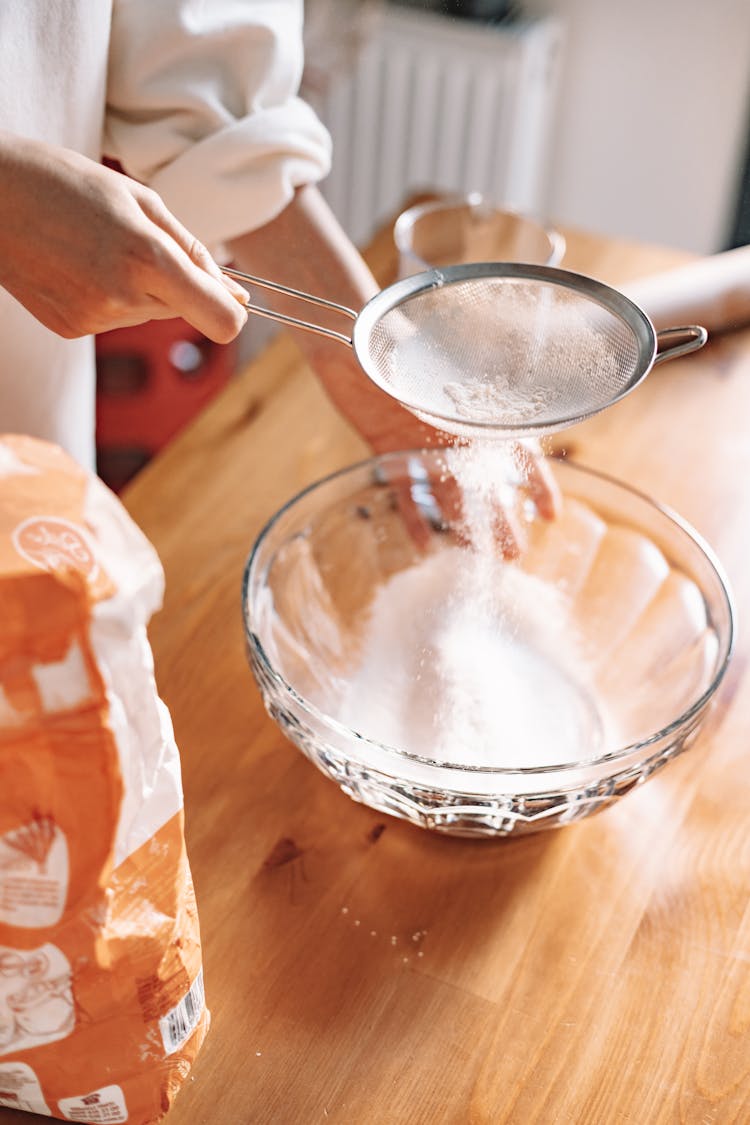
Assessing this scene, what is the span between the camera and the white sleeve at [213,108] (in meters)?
0.80

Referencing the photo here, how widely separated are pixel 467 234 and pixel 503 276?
0.48 meters

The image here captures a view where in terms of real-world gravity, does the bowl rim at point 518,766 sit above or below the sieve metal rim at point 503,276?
below

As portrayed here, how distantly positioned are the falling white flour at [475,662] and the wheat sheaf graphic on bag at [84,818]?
0.78ft

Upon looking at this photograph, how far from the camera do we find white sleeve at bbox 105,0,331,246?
0.80 m

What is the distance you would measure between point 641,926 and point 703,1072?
0.29ft

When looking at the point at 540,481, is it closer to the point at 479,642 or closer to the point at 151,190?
the point at 479,642

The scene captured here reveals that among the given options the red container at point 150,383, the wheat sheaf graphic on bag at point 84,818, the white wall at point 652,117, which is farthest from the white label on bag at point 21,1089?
the white wall at point 652,117

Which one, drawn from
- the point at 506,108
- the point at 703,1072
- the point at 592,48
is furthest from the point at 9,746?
the point at 592,48

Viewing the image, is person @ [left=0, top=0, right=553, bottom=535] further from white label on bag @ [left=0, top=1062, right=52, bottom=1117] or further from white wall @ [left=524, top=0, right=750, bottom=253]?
white wall @ [left=524, top=0, right=750, bottom=253]

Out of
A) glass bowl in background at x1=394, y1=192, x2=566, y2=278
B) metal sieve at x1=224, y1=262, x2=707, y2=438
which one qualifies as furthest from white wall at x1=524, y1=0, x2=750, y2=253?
metal sieve at x1=224, y1=262, x2=707, y2=438

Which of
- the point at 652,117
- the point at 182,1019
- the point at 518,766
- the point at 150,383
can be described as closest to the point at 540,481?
the point at 518,766

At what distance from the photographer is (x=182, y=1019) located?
538 millimetres

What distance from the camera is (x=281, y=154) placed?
83cm

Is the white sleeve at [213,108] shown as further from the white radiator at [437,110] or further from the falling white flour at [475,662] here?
the white radiator at [437,110]
